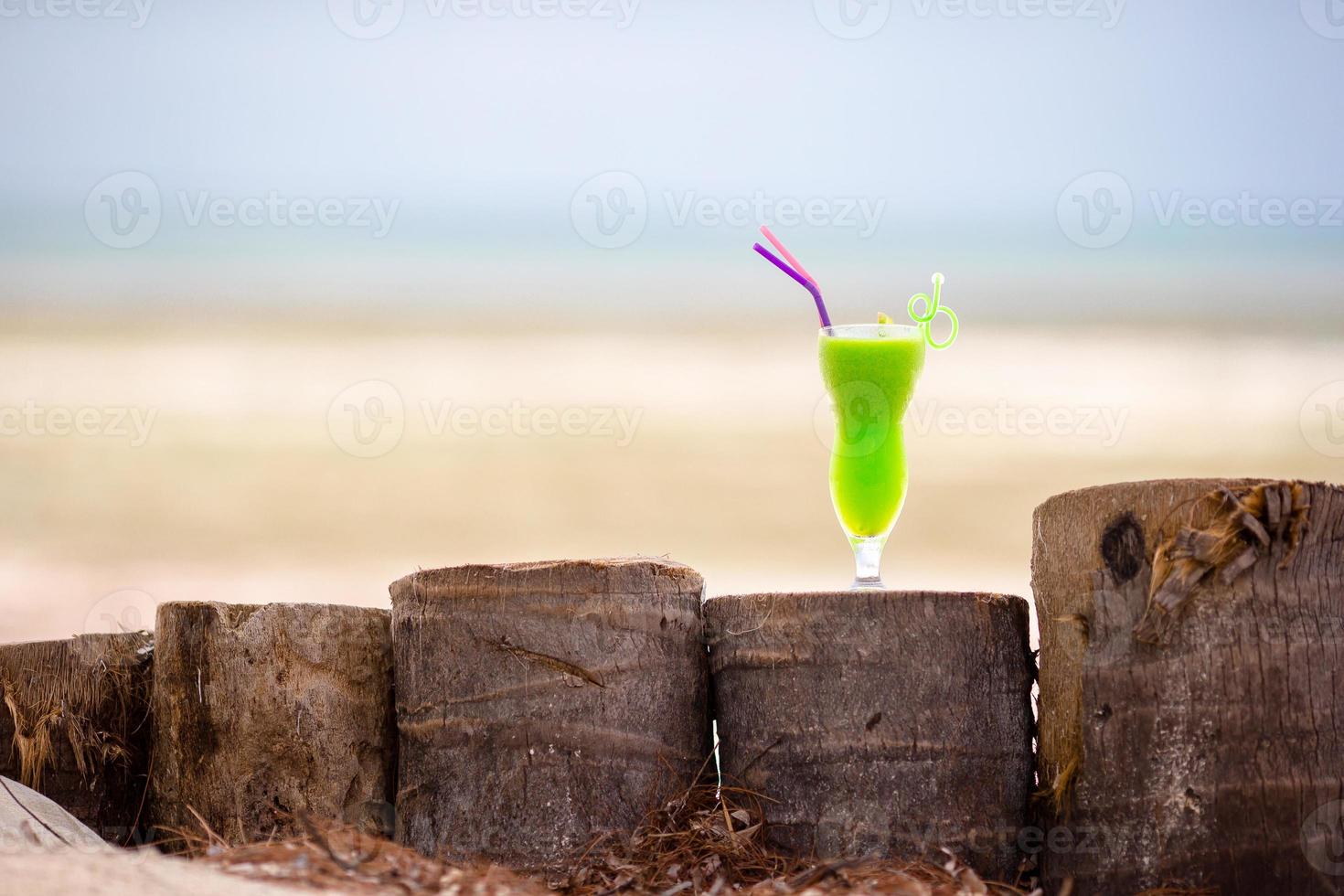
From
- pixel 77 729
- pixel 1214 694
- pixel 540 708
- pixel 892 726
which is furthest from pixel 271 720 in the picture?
pixel 1214 694

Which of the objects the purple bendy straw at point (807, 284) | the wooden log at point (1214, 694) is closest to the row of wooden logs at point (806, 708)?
the wooden log at point (1214, 694)

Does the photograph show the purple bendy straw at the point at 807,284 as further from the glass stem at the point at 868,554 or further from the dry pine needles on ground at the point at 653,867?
the dry pine needles on ground at the point at 653,867

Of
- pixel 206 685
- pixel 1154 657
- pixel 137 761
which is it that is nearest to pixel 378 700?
pixel 206 685

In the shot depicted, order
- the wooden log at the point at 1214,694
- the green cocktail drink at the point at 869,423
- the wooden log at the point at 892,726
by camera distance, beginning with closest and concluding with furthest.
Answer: the wooden log at the point at 1214,694 < the wooden log at the point at 892,726 < the green cocktail drink at the point at 869,423

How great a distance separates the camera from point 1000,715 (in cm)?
207

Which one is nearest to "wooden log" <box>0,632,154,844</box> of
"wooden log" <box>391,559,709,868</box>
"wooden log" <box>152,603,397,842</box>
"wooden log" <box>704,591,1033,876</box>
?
"wooden log" <box>152,603,397,842</box>

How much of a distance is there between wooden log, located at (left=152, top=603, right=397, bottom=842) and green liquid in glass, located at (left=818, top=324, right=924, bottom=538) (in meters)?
0.97

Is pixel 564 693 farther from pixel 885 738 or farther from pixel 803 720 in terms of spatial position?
pixel 885 738

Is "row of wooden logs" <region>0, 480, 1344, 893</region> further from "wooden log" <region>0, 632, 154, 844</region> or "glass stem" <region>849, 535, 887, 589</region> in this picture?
"glass stem" <region>849, 535, 887, 589</region>

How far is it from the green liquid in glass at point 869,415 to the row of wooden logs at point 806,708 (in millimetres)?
310

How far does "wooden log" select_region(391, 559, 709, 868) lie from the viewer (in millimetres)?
2059

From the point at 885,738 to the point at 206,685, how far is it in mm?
1252

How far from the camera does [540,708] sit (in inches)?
81.7

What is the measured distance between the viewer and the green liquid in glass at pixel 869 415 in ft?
7.70
